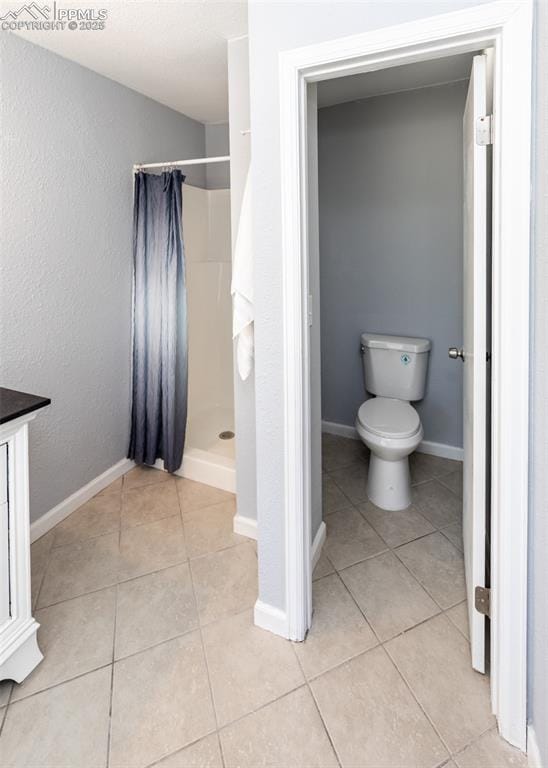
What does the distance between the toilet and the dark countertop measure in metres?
1.54

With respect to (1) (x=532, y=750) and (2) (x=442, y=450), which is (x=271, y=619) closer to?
(1) (x=532, y=750)

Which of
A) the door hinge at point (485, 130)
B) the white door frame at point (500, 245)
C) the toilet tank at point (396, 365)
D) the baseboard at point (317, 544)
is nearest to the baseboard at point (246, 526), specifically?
the baseboard at point (317, 544)

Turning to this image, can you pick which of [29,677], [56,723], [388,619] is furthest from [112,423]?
[388,619]

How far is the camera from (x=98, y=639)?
1.59 m

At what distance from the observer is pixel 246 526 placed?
2.18 m

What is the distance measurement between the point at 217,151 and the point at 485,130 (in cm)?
235

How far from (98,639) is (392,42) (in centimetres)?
207

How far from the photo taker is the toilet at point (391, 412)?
2.26 m

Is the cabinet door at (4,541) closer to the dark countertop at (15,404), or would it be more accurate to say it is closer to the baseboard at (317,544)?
the dark countertop at (15,404)

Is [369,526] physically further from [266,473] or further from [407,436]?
[266,473]

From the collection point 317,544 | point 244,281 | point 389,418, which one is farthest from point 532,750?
point 244,281

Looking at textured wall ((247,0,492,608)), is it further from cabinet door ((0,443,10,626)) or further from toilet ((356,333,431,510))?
toilet ((356,333,431,510))

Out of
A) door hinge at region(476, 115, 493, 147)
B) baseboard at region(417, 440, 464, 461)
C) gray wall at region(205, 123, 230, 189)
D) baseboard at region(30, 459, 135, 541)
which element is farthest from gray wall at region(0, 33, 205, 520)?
baseboard at region(417, 440, 464, 461)

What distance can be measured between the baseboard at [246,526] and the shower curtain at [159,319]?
2.19ft
